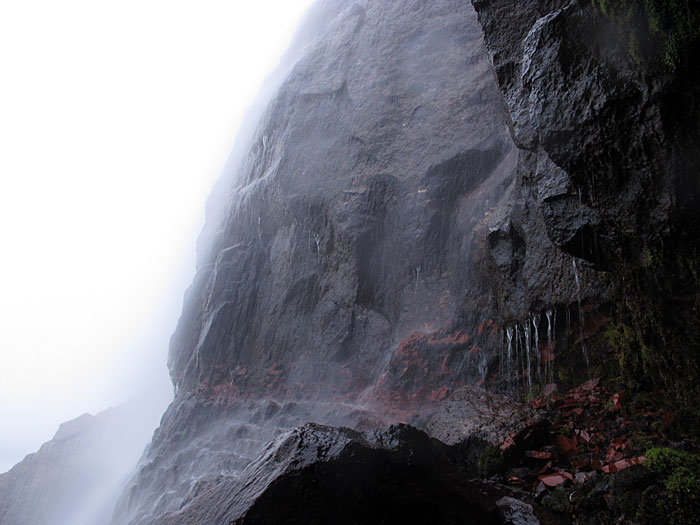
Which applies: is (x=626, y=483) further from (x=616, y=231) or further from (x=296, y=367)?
(x=296, y=367)

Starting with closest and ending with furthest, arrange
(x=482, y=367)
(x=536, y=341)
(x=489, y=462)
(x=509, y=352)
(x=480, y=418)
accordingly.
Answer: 1. (x=489, y=462)
2. (x=480, y=418)
3. (x=536, y=341)
4. (x=509, y=352)
5. (x=482, y=367)

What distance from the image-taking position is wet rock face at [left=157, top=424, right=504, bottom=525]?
3717 mm

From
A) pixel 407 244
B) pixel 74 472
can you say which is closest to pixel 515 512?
pixel 407 244

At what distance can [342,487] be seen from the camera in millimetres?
3848

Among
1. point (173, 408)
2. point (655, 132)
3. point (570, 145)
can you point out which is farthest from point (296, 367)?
point (655, 132)

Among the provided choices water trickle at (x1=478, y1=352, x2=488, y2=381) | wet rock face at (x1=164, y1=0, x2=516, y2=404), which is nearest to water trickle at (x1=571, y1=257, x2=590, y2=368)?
water trickle at (x1=478, y1=352, x2=488, y2=381)

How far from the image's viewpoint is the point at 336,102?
13578 millimetres

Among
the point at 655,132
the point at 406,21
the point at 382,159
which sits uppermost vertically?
the point at 406,21

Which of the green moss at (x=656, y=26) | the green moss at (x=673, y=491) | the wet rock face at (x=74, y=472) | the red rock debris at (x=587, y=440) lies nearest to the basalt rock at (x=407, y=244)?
the green moss at (x=656, y=26)

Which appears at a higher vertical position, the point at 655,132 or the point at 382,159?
the point at 382,159

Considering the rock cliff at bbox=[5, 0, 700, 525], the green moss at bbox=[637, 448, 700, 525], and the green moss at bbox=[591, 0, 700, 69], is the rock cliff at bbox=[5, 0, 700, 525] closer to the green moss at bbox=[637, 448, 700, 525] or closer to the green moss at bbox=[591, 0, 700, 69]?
the green moss at bbox=[591, 0, 700, 69]

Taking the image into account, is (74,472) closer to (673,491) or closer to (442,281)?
(442,281)

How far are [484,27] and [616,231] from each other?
13.5ft

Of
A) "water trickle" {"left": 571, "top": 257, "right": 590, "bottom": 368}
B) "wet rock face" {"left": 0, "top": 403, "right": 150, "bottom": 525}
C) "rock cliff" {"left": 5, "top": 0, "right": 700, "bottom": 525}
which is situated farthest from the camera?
"wet rock face" {"left": 0, "top": 403, "right": 150, "bottom": 525}
